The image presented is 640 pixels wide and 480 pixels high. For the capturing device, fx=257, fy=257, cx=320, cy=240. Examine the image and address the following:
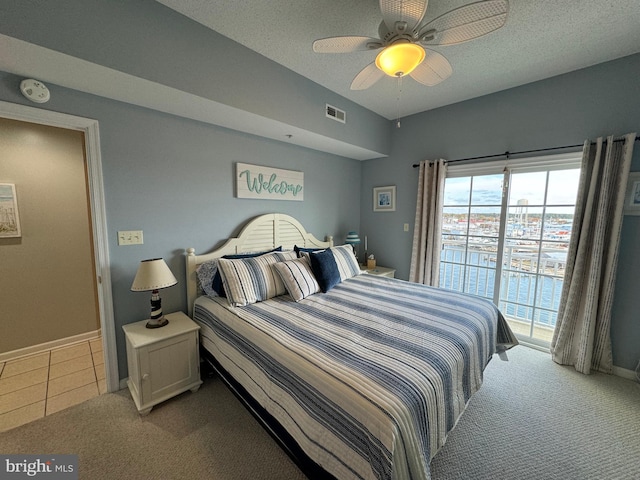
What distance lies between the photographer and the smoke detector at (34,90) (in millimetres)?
1541

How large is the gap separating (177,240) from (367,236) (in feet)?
8.68

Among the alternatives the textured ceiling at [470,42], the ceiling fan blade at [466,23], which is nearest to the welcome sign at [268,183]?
the textured ceiling at [470,42]

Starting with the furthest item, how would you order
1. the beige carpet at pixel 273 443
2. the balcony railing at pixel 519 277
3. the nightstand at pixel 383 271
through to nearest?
the nightstand at pixel 383 271 < the balcony railing at pixel 519 277 < the beige carpet at pixel 273 443

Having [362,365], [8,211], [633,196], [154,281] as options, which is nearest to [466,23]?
[362,365]

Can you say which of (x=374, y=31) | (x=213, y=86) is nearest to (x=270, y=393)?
(x=213, y=86)

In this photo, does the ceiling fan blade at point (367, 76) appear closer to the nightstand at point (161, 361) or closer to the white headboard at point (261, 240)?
the white headboard at point (261, 240)

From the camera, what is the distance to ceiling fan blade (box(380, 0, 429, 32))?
3.96 ft

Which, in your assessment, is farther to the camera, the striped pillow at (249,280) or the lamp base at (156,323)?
the striped pillow at (249,280)

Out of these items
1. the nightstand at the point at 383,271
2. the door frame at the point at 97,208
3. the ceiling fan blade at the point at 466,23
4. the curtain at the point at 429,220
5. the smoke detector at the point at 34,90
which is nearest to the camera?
the ceiling fan blade at the point at 466,23

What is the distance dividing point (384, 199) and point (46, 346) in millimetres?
4206

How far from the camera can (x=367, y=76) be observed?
1.80m

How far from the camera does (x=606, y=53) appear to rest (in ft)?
6.73

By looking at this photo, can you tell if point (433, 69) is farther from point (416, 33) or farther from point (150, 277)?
point (150, 277)

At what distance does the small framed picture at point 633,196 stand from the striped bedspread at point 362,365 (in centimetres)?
143
